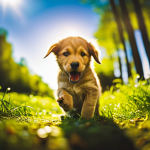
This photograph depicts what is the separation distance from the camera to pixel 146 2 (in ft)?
41.4

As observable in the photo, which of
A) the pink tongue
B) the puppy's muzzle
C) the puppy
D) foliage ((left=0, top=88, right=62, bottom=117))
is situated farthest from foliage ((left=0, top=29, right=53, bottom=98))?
the puppy's muzzle

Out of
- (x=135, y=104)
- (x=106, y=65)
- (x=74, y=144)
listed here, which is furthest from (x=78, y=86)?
(x=106, y=65)

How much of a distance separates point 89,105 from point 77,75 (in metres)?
0.63

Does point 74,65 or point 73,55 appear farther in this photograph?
point 73,55

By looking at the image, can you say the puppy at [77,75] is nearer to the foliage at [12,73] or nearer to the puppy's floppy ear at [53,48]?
the puppy's floppy ear at [53,48]

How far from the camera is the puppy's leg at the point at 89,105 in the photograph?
287cm

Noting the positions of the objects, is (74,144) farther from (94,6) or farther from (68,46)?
(94,6)

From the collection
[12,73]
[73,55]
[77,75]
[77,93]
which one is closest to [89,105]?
[77,93]

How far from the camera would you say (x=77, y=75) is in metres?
3.13

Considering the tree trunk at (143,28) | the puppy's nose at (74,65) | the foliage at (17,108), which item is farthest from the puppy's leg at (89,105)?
the tree trunk at (143,28)

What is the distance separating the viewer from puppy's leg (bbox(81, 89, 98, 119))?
2.87 meters

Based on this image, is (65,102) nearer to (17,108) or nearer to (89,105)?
(89,105)

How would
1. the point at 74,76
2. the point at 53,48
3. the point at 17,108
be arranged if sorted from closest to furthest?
1. the point at 17,108
2. the point at 74,76
3. the point at 53,48

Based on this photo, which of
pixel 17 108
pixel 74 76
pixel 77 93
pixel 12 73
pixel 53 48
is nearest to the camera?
pixel 17 108
